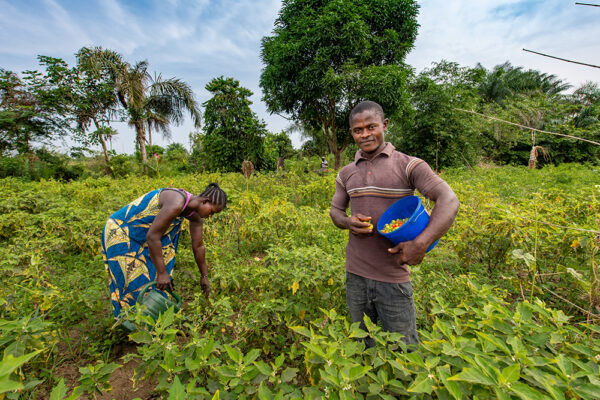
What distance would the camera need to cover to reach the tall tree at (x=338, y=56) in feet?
34.0

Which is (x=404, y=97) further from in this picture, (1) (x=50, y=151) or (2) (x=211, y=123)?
(1) (x=50, y=151)

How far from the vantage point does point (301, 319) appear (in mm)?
1965

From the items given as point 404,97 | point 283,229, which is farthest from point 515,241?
point 404,97

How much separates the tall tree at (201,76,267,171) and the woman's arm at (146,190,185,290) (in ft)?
38.0

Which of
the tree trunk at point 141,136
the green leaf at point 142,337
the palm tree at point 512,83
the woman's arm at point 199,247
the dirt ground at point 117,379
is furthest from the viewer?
the palm tree at point 512,83

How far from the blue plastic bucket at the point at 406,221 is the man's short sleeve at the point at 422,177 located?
0.06 metres

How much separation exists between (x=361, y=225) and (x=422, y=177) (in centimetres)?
41

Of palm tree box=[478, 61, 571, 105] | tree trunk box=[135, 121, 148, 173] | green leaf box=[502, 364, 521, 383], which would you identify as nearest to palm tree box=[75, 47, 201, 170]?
tree trunk box=[135, 121, 148, 173]

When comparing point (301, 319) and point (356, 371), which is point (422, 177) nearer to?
point (356, 371)

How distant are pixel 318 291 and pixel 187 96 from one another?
18.1 m

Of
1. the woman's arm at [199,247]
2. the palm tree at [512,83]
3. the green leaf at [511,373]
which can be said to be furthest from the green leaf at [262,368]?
the palm tree at [512,83]

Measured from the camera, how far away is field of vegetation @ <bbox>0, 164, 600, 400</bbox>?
2.84 ft

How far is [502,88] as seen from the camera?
23.0 m

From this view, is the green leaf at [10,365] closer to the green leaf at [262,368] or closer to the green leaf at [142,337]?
the green leaf at [142,337]
